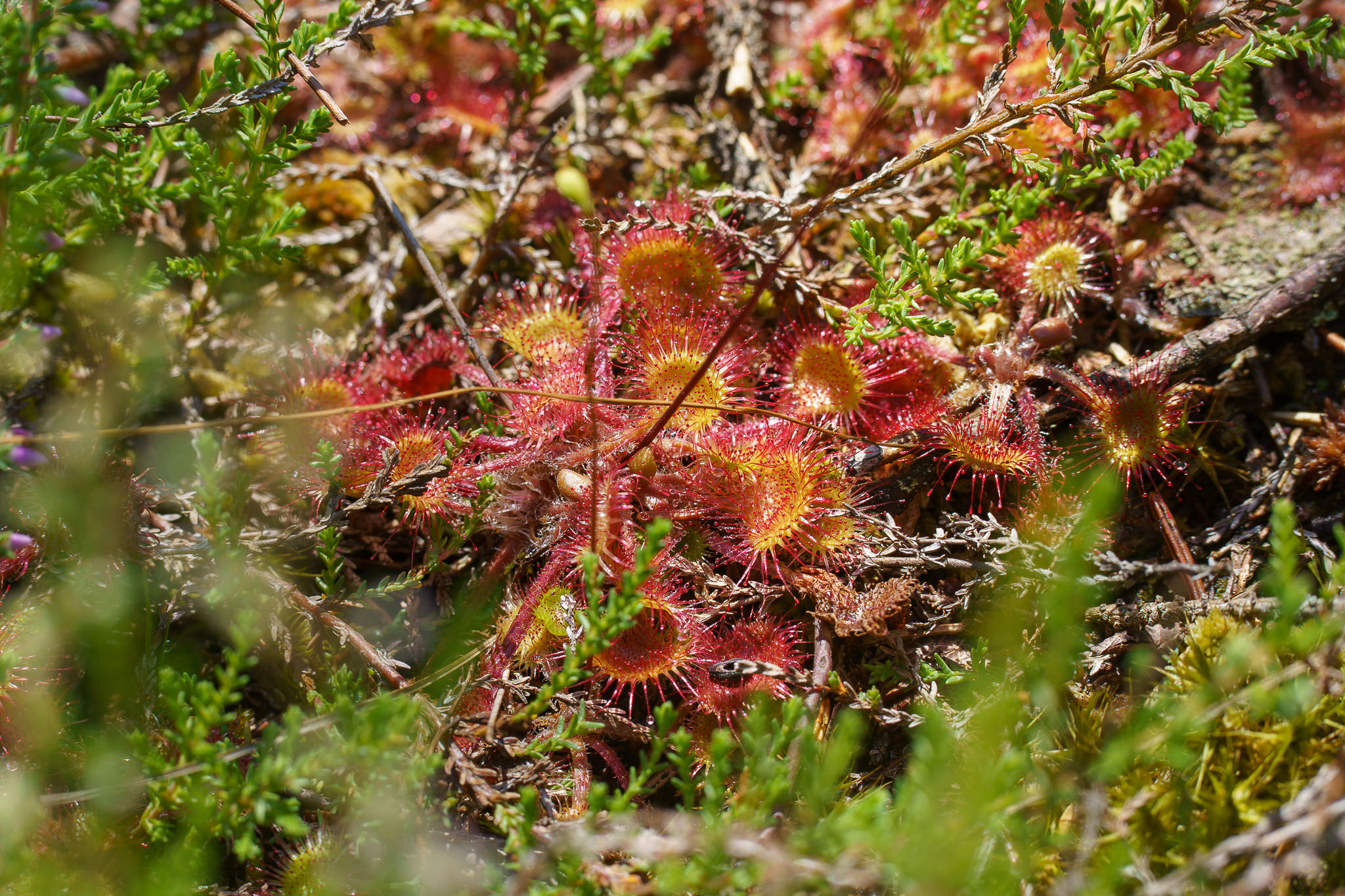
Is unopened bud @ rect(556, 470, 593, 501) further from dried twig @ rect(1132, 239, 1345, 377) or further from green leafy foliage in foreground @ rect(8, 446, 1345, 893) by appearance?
dried twig @ rect(1132, 239, 1345, 377)

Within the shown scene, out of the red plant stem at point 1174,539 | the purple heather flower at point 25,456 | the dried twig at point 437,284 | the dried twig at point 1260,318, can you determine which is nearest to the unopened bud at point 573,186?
the dried twig at point 437,284

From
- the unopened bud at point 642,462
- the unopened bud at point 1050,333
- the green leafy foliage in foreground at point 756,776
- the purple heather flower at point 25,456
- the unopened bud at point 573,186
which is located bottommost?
the green leafy foliage in foreground at point 756,776

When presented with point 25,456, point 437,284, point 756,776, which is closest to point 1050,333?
point 756,776

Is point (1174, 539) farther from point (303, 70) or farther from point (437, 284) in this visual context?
point (303, 70)

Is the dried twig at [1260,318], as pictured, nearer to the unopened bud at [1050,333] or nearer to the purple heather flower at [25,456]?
the unopened bud at [1050,333]

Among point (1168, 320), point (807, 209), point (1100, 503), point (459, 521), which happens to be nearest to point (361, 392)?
point (459, 521)

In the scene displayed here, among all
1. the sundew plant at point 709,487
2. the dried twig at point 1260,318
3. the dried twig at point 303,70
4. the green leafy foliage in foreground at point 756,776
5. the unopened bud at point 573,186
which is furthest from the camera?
the unopened bud at point 573,186
